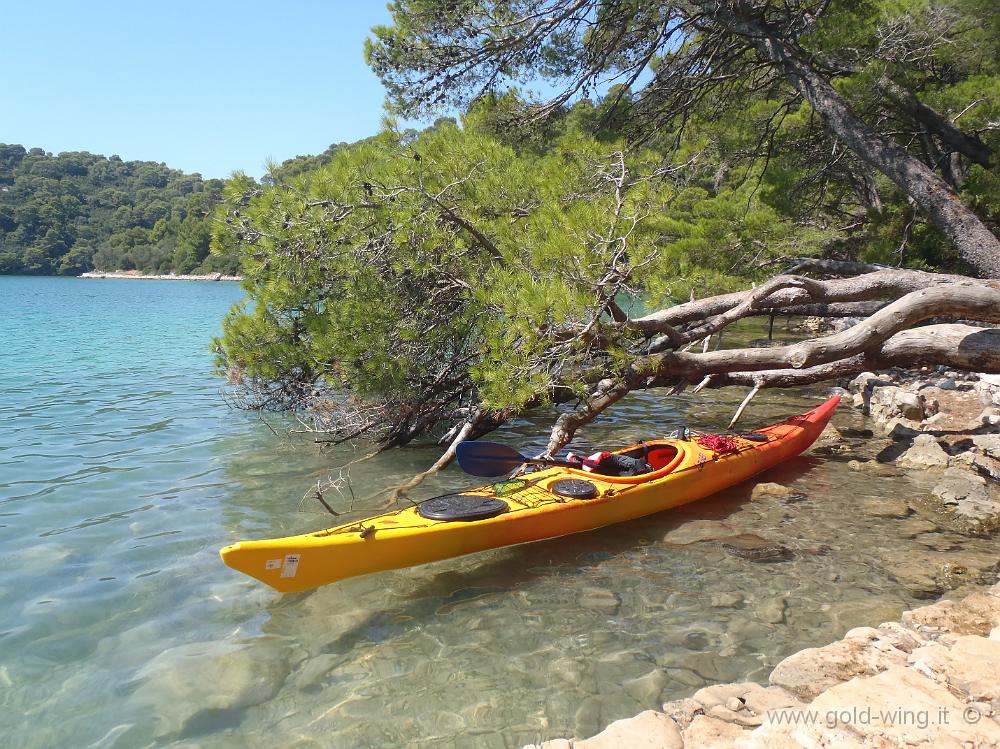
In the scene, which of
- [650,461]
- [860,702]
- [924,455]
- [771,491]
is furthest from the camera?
[924,455]

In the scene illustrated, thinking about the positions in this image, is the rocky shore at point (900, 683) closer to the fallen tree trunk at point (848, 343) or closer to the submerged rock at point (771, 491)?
the submerged rock at point (771, 491)

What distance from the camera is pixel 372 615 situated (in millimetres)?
3695

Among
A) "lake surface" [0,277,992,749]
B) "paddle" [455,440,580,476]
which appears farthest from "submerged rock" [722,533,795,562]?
"paddle" [455,440,580,476]

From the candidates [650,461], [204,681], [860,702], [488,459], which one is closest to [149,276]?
[488,459]

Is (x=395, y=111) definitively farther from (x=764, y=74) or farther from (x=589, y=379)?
(x=764, y=74)

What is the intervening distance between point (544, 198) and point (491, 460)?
260 centimetres

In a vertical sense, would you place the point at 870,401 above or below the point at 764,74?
below

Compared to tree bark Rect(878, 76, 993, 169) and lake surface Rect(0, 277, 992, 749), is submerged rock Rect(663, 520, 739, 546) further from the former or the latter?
tree bark Rect(878, 76, 993, 169)

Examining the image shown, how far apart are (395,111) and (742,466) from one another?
5.38 m

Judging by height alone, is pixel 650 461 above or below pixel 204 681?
above

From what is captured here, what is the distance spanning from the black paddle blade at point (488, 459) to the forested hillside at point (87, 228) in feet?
233

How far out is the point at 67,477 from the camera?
6.23 meters

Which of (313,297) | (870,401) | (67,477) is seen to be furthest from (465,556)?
(870,401)

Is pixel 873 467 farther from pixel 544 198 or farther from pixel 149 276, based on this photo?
pixel 149 276
